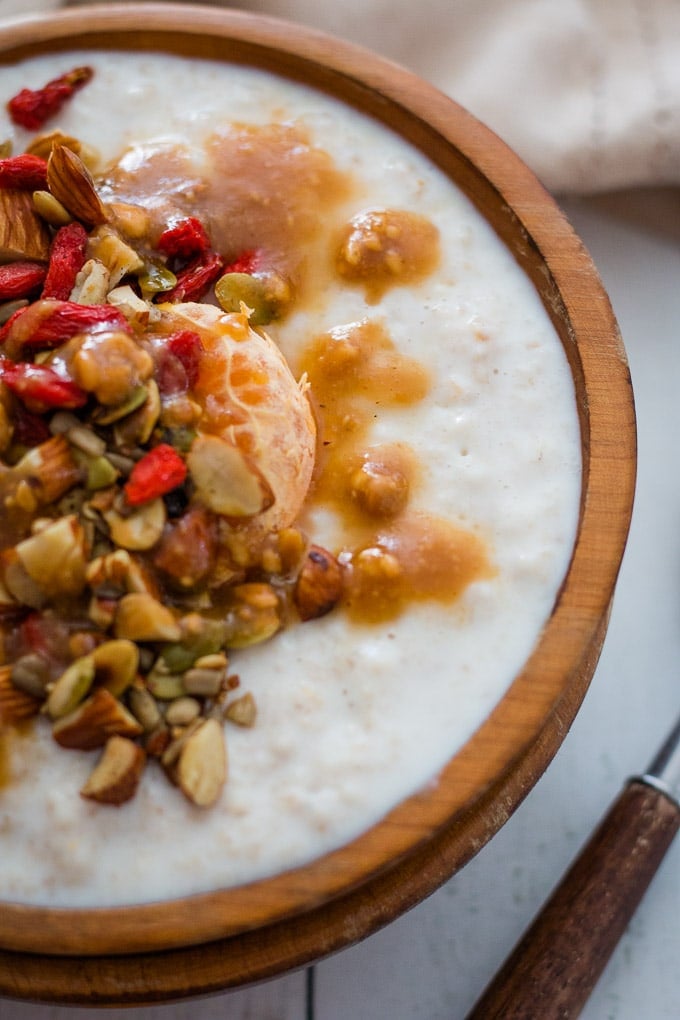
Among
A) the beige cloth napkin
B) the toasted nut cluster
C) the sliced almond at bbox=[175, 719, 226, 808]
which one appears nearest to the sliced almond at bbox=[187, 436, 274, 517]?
the toasted nut cluster

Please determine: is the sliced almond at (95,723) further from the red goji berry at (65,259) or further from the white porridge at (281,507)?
the red goji berry at (65,259)

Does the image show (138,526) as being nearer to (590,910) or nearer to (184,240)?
(184,240)

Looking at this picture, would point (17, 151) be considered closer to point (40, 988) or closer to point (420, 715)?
point (420, 715)

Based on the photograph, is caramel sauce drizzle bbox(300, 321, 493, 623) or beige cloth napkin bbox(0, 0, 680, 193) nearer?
caramel sauce drizzle bbox(300, 321, 493, 623)

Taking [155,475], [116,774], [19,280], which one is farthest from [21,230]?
[116,774]

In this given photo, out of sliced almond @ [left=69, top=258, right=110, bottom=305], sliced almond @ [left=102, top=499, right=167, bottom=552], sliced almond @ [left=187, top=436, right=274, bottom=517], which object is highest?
sliced almond @ [left=69, top=258, right=110, bottom=305]

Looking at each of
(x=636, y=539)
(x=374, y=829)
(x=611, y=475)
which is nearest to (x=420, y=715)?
(x=374, y=829)

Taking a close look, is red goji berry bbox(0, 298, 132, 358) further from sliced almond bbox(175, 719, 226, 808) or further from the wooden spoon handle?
the wooden spoon handle
